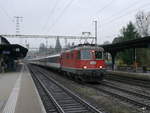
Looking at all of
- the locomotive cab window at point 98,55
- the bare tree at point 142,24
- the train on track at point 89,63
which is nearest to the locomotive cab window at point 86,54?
the train on track at point 89,63

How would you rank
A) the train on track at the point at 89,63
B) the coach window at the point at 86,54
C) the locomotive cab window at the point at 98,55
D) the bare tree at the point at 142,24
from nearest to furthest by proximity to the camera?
the train on track at the point at 89,63 → the coach window at the point at 86,54 → the locomotive cab window at the point at 98,55 → the bare tree at the point at 142,24

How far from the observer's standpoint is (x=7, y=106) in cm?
1159

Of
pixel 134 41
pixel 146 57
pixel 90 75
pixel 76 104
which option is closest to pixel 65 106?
pixel 76 104

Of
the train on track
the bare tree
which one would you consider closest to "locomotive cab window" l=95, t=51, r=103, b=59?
the train on track

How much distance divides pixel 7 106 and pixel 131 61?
4870 centimetres

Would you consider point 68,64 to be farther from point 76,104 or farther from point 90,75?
point 76,104

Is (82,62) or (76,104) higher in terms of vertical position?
(82,62)

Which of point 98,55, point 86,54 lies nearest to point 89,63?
point 86,54

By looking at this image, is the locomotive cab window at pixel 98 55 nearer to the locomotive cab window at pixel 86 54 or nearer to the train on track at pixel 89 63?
the train on track at pixel 89 63

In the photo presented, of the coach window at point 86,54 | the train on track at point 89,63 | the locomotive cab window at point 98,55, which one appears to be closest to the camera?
the train on track at point 89,63

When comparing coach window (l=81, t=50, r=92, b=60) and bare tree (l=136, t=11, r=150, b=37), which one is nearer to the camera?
coach window (l=81, t=50, r=92, b=60)

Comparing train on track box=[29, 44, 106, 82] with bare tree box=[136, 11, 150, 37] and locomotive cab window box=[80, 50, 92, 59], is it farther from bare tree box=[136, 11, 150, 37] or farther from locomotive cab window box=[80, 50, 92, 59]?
bare tree box=[136, 11, 150, 37]

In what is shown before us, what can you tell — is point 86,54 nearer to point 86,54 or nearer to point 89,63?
point 86,54

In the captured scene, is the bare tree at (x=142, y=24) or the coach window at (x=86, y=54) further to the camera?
the bare tree at (x=142, y=24)
